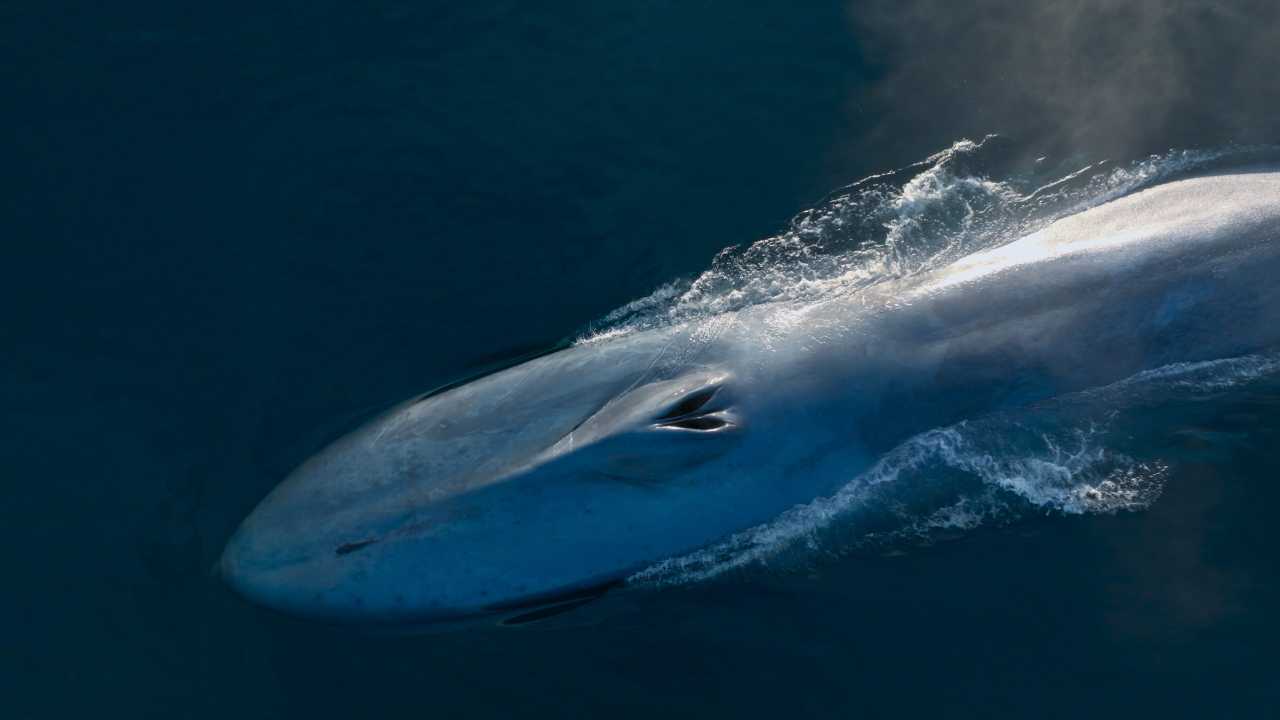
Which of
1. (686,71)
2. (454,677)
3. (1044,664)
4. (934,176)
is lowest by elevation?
(1044,664)

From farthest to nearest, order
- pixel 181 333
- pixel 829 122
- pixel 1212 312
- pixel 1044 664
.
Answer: pixel 829 122, pixel 181 333, pixel 1212 312, pixel 1044 664

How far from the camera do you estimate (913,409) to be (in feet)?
45.5

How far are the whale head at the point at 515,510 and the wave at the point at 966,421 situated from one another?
2.85 feet

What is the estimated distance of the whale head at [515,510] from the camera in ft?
43.0

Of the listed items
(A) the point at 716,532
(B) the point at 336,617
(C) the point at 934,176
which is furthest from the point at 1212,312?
(B) the point at 336,617

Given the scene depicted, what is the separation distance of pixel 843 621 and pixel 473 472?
525cm

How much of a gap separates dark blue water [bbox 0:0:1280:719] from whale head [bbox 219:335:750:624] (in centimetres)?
70

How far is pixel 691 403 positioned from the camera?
44.1ft

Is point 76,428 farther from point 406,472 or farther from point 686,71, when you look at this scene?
point 686,71

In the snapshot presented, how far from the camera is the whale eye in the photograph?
1331 cm

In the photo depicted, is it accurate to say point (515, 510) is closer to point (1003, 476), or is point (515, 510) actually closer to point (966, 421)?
point (966, 421)

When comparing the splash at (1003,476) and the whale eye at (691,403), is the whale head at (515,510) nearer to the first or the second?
the whale eye at (691,403)

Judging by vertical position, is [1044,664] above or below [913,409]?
below

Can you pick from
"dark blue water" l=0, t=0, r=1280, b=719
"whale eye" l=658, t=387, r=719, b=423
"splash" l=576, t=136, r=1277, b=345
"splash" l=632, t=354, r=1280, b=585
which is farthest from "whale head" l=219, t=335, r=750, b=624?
"splash" l=576, t=136, r=1277, b=345
